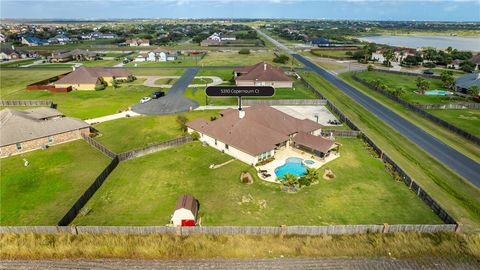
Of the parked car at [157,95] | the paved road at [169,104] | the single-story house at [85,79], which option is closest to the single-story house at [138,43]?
the single-story house at [85,79]

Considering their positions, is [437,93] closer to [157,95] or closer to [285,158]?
[285,158]

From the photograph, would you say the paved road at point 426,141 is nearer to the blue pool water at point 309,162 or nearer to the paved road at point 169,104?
the blue pool water at point 309,162

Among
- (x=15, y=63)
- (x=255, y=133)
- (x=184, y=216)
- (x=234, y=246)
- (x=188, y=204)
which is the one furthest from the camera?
(x=15, y=63)

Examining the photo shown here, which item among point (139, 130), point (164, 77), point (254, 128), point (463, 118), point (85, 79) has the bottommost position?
point (139, 130)

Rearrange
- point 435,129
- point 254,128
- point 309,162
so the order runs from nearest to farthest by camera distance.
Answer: point 309,162, point 254,128, point 435,129

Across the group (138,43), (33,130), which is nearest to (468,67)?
(33,130)

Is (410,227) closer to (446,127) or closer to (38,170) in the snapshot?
(446,127)

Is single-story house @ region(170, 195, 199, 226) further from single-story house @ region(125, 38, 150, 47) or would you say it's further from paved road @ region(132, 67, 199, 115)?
single-story house @ region(125, 38, 150, 47)
